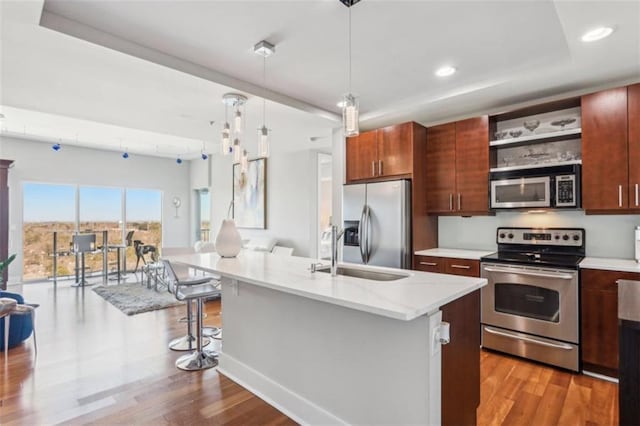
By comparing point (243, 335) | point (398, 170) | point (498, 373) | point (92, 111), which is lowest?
point (498, 373)

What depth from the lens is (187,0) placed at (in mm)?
2020

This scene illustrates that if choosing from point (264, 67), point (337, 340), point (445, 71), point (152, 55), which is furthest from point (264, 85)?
point (337, 340)

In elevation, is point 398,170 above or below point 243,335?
above

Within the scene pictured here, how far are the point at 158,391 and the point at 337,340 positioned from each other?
155 centimetres

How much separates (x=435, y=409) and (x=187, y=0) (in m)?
2.64

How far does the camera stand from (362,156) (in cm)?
426

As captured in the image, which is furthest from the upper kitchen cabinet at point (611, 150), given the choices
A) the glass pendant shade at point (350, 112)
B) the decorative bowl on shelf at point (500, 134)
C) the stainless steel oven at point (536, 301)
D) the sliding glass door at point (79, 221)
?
the sliding glass door at point (79, 221)

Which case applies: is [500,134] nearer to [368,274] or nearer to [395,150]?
[395,150]

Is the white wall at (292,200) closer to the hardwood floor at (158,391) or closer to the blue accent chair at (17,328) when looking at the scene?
the hardwood floor at (158,391)

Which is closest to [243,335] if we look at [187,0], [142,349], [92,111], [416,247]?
[142,349]

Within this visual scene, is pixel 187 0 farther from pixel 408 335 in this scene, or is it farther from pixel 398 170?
pixel 398 170

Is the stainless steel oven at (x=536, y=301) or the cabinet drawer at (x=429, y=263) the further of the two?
the cabinet drawer at (x=429, y=263)

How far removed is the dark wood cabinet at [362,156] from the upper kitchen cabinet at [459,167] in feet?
2.12

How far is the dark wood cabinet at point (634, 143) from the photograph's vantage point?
8.87 feet
